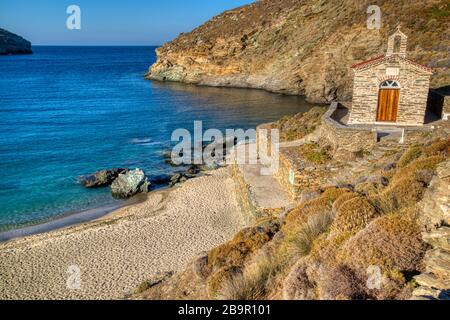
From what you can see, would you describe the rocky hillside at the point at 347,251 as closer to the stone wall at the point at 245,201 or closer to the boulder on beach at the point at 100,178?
the stone wall at the point at 245,201

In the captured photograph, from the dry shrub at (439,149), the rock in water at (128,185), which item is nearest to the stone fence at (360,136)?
the dry shrub at (439,149)

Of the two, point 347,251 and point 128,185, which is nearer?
point 347,251

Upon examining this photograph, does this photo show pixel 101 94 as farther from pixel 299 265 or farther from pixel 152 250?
pixel 299 265

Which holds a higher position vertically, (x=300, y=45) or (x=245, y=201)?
(x=300, y=45)

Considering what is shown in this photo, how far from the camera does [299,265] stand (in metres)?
7.35

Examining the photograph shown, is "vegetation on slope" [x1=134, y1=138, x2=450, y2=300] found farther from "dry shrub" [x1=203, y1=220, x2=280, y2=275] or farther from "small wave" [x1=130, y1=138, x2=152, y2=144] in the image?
"small wave" [x1=130, y1=138, x2=152, y2=144]

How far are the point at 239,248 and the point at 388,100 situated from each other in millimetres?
13705

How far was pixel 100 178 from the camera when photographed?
27.4 metres

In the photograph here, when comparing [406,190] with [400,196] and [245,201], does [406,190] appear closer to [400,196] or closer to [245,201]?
[400,196]

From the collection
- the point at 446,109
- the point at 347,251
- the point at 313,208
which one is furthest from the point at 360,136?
the point at 347,251

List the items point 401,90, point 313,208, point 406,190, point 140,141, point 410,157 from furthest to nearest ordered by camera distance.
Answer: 1. point 140,141
2. point 401,90
3. point 410,157
4. point 313,208
5. point 406,190

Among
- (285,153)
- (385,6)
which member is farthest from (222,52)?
(285,153)

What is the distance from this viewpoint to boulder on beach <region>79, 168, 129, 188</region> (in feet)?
88.7

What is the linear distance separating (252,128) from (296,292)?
37.0 meters
